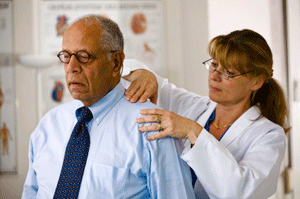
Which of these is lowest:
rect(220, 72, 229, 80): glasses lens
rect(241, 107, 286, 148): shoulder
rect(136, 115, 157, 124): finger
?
rect(241, 107, 286, 148): shoulder

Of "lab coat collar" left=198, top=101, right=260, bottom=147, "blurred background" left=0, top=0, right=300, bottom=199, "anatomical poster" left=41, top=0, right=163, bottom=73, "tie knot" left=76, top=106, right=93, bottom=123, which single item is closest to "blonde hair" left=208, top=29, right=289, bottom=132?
"lab coat collar" left=198, top=101, right=260, bottom=147

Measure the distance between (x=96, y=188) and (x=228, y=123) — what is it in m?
0.77

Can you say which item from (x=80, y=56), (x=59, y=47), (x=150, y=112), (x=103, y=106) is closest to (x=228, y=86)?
(x=150, y=112)

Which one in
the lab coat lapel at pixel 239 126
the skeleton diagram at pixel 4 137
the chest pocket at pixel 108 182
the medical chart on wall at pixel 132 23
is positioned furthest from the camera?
the medical chart on wall at pixel 132 23

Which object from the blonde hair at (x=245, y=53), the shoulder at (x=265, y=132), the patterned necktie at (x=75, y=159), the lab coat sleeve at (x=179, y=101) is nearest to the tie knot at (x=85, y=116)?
the patterned necktie at (x=75, y=159)

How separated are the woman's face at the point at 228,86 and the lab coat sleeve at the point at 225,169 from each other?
0.26m

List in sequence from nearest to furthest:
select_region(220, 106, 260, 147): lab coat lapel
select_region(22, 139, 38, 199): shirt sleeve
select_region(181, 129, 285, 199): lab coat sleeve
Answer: select_region(181, 129, 285, 199): lab coat sleeve → select_region(22, 139, 38, 199): shirt sleeve → select_region(220, 106, 260, 147): lab coat lapel

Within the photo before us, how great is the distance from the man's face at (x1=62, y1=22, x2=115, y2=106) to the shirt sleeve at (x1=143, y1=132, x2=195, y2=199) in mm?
271

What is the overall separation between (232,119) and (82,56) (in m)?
0.84

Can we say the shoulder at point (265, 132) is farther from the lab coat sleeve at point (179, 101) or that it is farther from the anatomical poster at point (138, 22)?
the anatomical poster at point (138, 22)

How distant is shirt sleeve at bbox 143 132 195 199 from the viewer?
0.99 m

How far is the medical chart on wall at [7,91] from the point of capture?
2791 millimetres

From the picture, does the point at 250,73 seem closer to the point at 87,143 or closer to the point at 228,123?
the point at 228,123

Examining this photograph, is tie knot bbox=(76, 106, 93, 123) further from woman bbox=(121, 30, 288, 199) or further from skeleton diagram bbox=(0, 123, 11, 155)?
skeleton diagram bbox=(0, 123, 11, 155)
